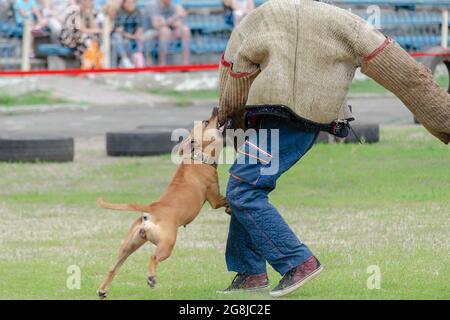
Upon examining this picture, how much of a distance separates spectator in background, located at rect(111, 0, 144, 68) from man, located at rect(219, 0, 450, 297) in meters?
14.8

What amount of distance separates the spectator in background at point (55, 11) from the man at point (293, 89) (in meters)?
14.9

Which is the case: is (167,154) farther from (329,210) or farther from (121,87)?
(121,87)

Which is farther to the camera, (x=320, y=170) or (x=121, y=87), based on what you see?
(x=121, y=87)

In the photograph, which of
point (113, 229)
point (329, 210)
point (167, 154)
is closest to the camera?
point (113, 229)

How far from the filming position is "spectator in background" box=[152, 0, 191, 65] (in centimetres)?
2181

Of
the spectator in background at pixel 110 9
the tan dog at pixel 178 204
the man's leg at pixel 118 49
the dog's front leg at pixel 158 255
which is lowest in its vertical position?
the dog's front leg at pixel 158 255

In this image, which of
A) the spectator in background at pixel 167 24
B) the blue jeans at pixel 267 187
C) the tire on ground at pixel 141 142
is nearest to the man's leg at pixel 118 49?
the spectator in background at pixel 167 24

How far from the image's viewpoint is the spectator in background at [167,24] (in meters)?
21.8

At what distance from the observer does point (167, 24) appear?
21.9 metres

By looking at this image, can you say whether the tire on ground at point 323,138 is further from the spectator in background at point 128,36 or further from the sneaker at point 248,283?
the sneaker at point 248,283

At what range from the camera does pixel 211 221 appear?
10.7 metres

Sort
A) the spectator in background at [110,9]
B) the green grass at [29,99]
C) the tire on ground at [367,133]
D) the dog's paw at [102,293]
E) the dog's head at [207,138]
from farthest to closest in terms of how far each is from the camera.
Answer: the spectator in background at [110,9]
the green grass at [29,99]
the tire on ground at [367,133]
the dog's head at [207,138]
the dog's paw at [102,293]
